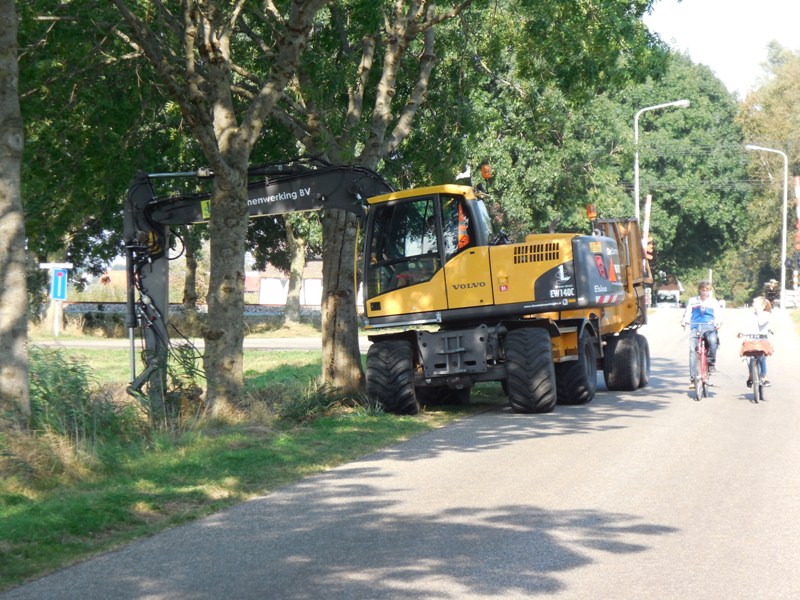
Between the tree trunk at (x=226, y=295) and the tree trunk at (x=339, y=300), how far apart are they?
318 centimetres

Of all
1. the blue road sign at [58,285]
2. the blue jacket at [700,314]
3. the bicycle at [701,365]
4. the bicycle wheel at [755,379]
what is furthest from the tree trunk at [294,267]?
the bicycle wheel at [755,379]

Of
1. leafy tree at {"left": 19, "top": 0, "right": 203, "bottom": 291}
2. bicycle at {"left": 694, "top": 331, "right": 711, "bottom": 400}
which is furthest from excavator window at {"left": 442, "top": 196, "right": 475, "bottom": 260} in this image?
leafy tree at {"left": 19, "top": 0, "right": 203, "bottom": 291}

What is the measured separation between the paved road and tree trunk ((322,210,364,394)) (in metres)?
4.30

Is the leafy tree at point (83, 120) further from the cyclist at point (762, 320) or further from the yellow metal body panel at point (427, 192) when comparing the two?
the cyclist at point (762, 320)

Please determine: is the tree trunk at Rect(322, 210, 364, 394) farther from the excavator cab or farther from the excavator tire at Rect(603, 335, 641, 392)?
the excavator tire at Rect(603, 335, 641, 392)

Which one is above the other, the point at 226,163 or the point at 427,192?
the point at 226,163

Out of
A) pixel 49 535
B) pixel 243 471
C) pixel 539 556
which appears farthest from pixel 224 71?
pixel 539 556

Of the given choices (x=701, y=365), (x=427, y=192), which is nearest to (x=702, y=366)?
(x=701, y=365)

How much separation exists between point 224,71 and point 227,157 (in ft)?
3.65

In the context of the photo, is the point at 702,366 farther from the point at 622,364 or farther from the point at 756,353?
the point at 622,364

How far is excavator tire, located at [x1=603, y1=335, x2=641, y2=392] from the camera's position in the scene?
802 inches

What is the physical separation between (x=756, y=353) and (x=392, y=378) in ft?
19.9

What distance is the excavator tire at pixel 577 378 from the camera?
17617 mm

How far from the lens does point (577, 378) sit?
17641 millimetres
